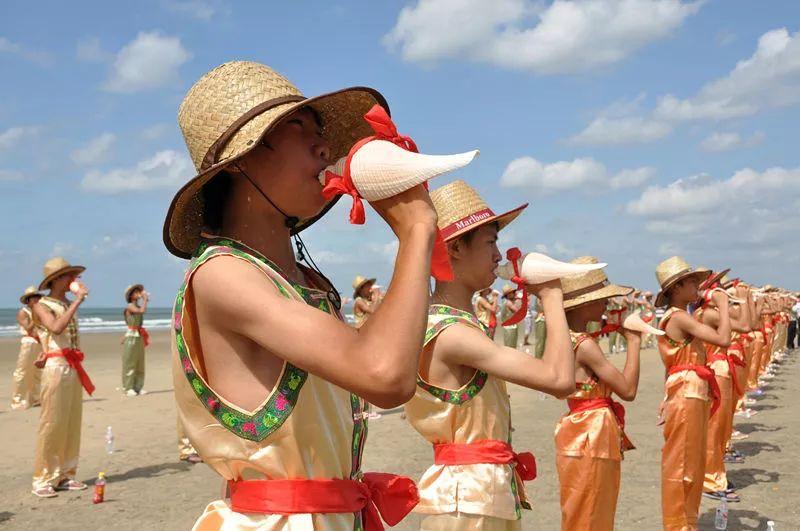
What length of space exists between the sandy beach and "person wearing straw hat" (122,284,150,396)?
0.63m

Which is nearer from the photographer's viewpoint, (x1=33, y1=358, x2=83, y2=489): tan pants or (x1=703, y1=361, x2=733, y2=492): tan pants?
(x1=703, y1=361, x2=733, y2=492): tan pants

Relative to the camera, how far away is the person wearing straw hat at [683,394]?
267 inches

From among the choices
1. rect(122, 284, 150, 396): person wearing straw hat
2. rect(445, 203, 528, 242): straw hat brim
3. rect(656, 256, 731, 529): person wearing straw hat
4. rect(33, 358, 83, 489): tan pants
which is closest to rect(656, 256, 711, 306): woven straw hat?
rect(656, 256, 731, 529): person wearing straw hat

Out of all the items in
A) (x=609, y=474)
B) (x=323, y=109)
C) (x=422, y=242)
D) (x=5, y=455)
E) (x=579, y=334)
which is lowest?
(x=5, y=455)

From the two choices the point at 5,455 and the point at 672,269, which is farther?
the point at 5,455

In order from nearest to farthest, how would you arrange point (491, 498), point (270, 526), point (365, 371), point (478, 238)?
point (365, 371) → point (270, 526) → point (491, 498) → point (478, 238)

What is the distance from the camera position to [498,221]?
422cm

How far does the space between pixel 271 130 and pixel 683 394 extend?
6.17 meters

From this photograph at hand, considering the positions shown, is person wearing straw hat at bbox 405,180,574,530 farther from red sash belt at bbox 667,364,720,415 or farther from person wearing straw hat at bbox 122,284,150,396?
person wearing straw hat at bbox 122,284,150,396

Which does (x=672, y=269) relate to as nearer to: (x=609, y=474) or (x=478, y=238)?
(x=609, y=474)

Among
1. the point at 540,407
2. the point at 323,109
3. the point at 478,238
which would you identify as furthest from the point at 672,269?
the point at 540,407

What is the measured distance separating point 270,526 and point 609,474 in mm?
3768

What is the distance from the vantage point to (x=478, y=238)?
161 inches

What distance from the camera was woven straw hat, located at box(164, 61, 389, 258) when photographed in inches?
78.8
